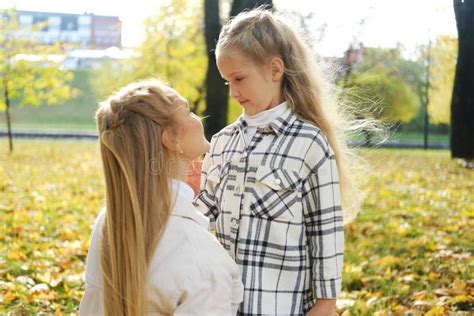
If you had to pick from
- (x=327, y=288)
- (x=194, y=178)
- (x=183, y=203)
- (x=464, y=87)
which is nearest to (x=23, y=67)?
(x=464, y=87)

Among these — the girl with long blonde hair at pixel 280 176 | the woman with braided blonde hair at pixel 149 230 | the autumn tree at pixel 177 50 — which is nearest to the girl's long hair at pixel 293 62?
the girl with long blonde hair at pixel 280 176

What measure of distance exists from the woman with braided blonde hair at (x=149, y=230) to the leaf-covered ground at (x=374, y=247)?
0.34 metres

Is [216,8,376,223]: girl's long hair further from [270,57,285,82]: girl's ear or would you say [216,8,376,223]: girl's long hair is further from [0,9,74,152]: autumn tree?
[0,9,74,152]: autumn tree

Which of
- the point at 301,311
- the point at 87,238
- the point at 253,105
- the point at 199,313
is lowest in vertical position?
the point at 87,238

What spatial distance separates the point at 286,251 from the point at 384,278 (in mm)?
2509

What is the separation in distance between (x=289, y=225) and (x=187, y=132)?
1.66 feet

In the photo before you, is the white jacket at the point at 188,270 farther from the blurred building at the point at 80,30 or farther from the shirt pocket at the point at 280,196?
the blurred building at the point at 80,30

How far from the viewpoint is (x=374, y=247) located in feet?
18.1

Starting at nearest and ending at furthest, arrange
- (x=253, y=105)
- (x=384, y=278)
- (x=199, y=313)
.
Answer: (x=199, y=313), (x=253, y=105), (x=384, y=278)

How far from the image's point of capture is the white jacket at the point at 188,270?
5.90 feet

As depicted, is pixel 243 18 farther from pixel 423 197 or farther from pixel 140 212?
pixel 423 197

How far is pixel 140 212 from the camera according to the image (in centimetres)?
184

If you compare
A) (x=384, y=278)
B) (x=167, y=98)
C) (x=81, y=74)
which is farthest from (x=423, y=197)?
(x=81, y=74)

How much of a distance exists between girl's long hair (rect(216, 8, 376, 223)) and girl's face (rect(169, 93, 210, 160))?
0.44 m
